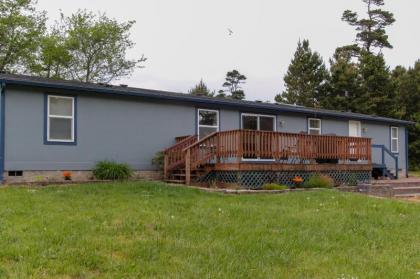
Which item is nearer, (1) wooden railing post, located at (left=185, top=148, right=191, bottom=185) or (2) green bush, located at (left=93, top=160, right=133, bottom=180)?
(2) green bush, located at (left=93, top=160, right=133, bottom=180)

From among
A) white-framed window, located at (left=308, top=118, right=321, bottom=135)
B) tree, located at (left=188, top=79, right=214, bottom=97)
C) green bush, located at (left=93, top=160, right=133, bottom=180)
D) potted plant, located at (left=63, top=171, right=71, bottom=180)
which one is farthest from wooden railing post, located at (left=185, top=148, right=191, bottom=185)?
tree, located at (left=188, top=79, right=214, bottom=97)

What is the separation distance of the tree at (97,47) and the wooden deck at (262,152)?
68.7ft

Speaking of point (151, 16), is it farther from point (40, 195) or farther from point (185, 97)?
point (40, 195)

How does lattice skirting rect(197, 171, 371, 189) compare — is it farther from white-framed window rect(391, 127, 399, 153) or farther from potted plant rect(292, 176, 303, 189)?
white-framed window rect(391, 127, 399, 153)

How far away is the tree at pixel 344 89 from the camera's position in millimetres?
34250

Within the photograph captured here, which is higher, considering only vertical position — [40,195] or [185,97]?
[185,97]

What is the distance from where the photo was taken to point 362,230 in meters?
6.82

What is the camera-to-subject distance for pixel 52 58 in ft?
102

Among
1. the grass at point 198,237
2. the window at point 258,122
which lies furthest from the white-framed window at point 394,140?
the grass at point 198,237

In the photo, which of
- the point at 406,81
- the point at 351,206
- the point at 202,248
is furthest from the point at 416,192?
the point at 406,81

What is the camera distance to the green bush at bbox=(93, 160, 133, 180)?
12.7 metres

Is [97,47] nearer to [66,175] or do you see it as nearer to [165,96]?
[165,96]

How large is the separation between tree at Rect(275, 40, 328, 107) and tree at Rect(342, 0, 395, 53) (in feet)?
16.9

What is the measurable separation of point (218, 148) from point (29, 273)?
30.1 ft
